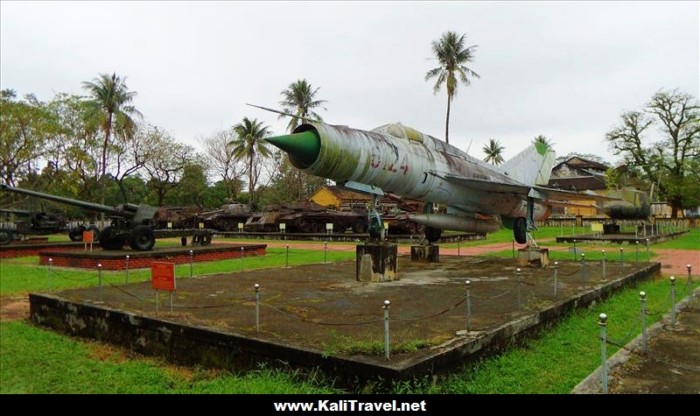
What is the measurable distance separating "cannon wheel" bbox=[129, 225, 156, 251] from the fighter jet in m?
9.28

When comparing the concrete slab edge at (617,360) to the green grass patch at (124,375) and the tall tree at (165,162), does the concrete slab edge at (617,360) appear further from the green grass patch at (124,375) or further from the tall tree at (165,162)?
the tall tree at (165,162)

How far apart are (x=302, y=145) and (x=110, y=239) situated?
36.0ft

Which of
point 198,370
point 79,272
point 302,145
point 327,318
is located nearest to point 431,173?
point 302,145

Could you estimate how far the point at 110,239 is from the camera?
16172 mm

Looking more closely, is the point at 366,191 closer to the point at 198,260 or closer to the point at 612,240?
the point at 198,260

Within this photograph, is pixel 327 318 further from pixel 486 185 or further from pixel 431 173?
pixel 486 185

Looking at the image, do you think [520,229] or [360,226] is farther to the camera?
[360,226]

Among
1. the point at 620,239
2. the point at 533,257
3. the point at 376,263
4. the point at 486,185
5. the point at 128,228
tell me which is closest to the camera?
the point at 376,263

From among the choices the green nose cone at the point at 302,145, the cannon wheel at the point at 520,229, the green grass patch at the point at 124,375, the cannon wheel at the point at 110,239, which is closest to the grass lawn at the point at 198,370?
the green grass patch at the point at 124,375

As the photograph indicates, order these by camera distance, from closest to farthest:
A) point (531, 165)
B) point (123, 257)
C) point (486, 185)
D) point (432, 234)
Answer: point (486, 185)
point (432, 234)
point (123, 257)
point (531, 165)

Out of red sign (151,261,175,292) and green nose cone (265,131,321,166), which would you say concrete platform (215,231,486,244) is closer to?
green nose cone (265,131,321,166)

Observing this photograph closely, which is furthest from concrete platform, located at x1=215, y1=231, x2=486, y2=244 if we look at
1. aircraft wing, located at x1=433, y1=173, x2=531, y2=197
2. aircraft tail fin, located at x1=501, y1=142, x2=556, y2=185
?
aircraft wing, located at x1=433, y1=173, x2=531, y2=197

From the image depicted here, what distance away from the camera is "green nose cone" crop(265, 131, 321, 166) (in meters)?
7.91
